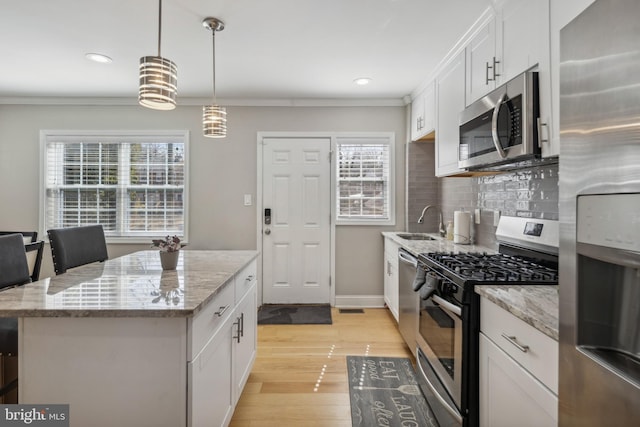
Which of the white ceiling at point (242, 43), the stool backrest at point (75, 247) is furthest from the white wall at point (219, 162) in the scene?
the stool backrest at point (75, 247)

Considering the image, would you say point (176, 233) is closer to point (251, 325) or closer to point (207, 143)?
point (207, 143)

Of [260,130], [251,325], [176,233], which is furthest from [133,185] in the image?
[251,325]

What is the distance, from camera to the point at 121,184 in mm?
3965

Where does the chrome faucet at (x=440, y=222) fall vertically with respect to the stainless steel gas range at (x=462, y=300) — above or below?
above

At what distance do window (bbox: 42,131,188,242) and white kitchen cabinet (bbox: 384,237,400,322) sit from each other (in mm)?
2394

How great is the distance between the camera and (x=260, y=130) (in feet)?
12.9

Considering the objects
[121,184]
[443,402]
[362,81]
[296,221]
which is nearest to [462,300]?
[443,402]

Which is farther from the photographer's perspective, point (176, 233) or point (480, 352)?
point (176, 233)

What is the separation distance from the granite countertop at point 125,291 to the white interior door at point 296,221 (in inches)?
73.1

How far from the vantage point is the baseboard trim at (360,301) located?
3.94m

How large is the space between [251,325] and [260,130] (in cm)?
242

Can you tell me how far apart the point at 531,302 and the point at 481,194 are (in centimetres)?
176

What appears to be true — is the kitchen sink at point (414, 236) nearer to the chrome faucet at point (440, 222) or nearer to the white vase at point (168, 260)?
the chrome faucet at point (440, 222)

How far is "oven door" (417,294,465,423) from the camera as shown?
1.55 metres
